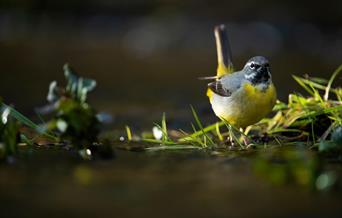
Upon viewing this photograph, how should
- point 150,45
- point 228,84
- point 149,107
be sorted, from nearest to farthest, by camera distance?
1. point 228,84
2. point 149,107
3. point 150,45

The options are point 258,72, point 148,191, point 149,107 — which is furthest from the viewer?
point 149,107

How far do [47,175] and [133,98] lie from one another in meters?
3.37

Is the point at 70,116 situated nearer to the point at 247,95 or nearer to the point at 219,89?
the point at 247,95

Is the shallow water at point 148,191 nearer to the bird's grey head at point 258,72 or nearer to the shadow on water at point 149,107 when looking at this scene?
the shadow on water at point 149,107

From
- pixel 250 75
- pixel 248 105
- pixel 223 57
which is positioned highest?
pixel 223 57

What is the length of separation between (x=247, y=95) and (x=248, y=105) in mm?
89

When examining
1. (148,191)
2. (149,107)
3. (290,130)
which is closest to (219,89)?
(290,130)

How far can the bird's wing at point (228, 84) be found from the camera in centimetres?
463

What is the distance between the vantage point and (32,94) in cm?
662

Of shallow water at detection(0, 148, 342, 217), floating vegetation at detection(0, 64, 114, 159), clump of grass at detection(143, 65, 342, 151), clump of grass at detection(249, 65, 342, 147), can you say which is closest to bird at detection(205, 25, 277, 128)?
clump of grass at detection(143, 65, 342, 151)

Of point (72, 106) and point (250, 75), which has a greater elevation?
Answer: point (250, 75)

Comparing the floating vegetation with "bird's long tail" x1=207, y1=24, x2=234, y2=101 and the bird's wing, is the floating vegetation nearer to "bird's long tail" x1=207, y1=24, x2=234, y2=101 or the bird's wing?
the bird's wing

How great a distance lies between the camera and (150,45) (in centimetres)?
1098

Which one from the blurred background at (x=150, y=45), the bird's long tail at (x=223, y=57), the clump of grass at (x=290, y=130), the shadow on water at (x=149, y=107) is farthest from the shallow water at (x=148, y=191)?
the blurred background at (x=150, y=45)
